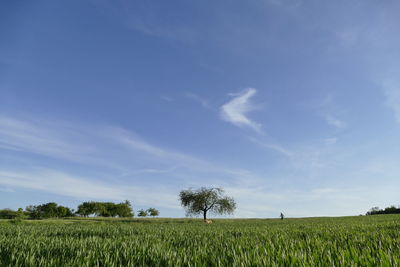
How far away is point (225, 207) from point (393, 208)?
2772 inches

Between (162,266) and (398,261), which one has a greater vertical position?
(398,261)

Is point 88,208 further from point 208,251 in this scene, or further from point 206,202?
point 208,251

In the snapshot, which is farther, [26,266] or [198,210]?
[198,210]

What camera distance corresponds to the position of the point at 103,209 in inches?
5438

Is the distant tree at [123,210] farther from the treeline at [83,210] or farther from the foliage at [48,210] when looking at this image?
the foliage at [48,210]

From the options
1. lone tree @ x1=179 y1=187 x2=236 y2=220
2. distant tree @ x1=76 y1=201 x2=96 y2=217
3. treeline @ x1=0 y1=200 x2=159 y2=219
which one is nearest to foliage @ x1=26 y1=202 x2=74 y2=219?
treeline @ x1=0 y1=200 x2=159 y2=219

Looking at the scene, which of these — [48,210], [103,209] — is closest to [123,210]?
[103,209]

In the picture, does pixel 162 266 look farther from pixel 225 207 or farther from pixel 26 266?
pixel 225 207

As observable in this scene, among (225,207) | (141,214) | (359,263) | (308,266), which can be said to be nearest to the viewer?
(308,266)

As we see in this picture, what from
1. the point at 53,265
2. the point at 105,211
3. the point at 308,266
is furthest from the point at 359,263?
the point at 105,211

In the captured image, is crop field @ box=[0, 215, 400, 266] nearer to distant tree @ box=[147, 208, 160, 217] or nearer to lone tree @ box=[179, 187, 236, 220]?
lone tree @ box=[179, 187, 236, 220]

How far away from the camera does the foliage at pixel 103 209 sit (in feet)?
453

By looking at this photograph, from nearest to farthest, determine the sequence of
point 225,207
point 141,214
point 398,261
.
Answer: point 398,261 < point 225,207 < point 141,214

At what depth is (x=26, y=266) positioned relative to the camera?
347 cm
